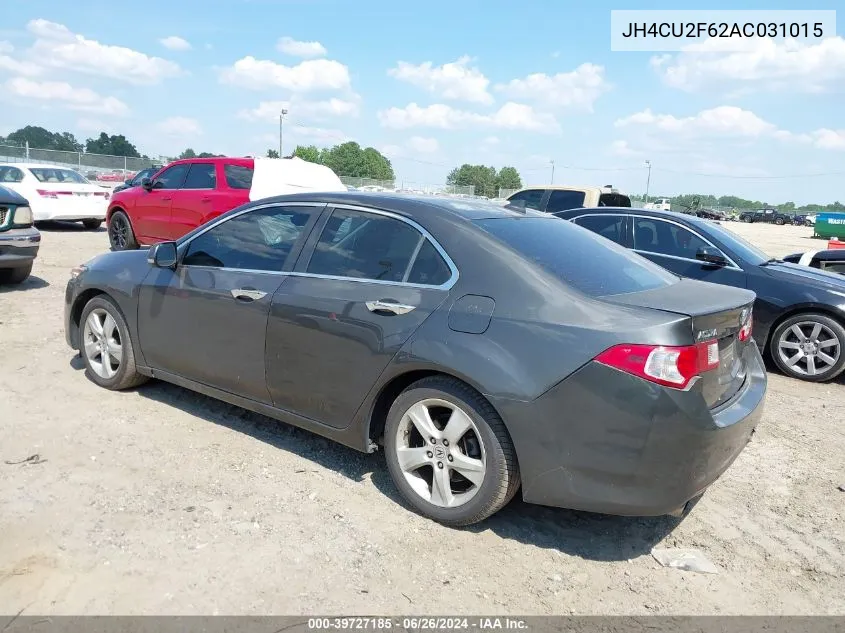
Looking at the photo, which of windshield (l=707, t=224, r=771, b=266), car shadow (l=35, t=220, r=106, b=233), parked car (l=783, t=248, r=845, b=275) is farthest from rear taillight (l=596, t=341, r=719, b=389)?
car shadow (l=35, t=220, r=106, b=233)

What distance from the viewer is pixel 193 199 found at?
10.3 metres

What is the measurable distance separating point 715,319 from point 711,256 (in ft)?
13.8

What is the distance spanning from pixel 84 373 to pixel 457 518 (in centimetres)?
362

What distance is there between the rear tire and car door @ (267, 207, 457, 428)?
6104 millimetres

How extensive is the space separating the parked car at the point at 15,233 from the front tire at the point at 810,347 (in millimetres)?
8340

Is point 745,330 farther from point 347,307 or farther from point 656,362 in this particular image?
point 347,307

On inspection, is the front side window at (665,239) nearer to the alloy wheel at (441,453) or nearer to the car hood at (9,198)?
the alloy wheel at (441,453)

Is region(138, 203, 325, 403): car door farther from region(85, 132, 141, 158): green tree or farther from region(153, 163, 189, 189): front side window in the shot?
region(85, 132, 141, 158): green tree

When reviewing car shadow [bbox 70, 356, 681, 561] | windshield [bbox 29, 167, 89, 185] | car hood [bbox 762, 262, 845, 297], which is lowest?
car shadow [bbox 70, 356, 681, 561]

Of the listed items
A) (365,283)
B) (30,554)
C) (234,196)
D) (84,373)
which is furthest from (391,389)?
(234,196)

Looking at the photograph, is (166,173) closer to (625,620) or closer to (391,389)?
(391,389)

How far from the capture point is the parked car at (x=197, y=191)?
393 inches

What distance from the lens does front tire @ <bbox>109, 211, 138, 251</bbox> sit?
38.0 ft

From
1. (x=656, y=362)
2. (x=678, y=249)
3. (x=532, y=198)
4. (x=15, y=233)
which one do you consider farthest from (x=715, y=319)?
(x=532, y=198)
